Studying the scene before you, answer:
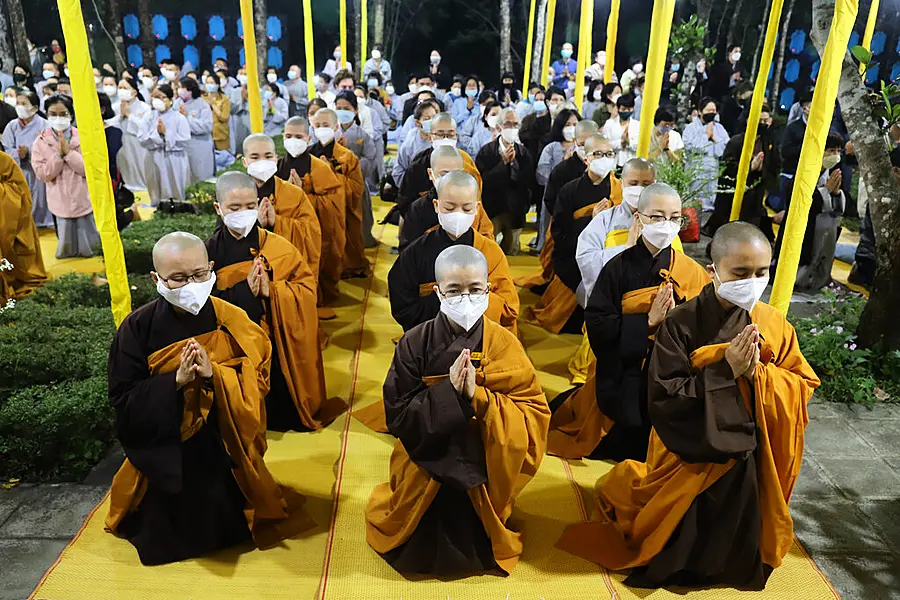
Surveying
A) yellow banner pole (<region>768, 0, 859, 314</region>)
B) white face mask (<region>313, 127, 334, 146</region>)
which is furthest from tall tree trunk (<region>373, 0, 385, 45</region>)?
yellow banner pole (<region>768, 0, 859, 314</region>)

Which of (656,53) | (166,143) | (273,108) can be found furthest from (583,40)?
(273,108)

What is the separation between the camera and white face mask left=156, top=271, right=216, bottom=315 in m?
4.12

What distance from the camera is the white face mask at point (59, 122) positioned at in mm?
9562

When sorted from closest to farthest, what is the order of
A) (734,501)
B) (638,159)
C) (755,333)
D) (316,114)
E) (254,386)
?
(755,333) < (734,501) < (254,386) < (638,159) < (316,114)

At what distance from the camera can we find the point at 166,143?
1368 cm

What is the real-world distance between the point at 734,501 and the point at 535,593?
1184 millimetres

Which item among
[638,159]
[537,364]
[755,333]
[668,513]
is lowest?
[537,364]

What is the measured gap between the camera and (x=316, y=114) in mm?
9102

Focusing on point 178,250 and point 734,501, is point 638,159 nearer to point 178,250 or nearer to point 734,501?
point 734,501

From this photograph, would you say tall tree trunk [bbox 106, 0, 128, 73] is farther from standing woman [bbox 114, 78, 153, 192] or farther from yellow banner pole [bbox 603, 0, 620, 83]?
yellow banner pole [bbox 603, 0, 620, 83]

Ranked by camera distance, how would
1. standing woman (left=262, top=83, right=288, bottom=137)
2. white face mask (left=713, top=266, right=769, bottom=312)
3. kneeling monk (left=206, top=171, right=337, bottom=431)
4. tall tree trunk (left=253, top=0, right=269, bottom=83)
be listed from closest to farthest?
white face mask (left=713, top=266, right=769, bottom=312) → kneeling monk (left=206, top=171, right=337, bottom=431) → standing woman (left=262, top=83, right=288, bottom=137) → tall tree trunk (left=253, top=0, right=269, bottom=83)

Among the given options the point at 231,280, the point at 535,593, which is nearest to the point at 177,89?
the point at 231,280

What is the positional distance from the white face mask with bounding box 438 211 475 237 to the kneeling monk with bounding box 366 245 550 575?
1484 millimetres

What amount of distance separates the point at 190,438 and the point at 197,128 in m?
11.8
